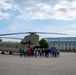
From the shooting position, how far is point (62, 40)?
190750 mm

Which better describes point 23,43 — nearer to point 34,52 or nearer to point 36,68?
point 34,52

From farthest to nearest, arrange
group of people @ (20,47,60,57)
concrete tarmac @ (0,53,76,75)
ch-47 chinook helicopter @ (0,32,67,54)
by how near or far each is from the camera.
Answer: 1. ch-47 chinook helicopter @ (0,32,67,54)
2. group of people @ (20,47,60,57)
3. concrete tarmac @ (0,53,76,75)

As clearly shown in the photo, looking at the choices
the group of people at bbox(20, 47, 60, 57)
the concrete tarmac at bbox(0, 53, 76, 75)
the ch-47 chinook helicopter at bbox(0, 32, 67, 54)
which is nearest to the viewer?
the concrete tarmac at bbox(0, 53, 76, 75)

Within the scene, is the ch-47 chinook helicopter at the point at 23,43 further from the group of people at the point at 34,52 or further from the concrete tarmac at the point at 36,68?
the concrete tarmac at the point at 36,68

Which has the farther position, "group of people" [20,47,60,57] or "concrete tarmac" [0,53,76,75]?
"group of people" [20,47,60,57]

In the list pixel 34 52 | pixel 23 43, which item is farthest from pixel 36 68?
pixel 23 43

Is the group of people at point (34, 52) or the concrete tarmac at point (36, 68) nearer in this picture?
the concrete tarmac at point (36, 68)

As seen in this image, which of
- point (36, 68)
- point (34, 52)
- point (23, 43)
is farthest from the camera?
point (23, 43)

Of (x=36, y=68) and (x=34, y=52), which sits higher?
(x=36, y=68)

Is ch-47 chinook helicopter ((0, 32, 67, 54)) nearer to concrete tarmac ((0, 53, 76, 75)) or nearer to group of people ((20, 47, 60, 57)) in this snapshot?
group of people ((20, 47, 60, 57))

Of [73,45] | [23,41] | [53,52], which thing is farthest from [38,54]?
[73,45]

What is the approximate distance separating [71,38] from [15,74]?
181m

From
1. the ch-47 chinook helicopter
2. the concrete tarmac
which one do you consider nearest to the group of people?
the ch-47 chinook helicopter

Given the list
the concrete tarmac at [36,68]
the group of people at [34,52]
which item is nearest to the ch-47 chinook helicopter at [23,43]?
the group of people at [34,52]
